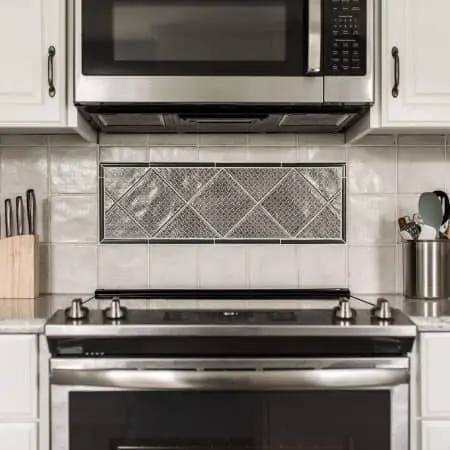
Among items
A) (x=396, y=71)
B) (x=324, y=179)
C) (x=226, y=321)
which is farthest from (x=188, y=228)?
(x=396, y=71)

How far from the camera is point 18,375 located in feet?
4.83

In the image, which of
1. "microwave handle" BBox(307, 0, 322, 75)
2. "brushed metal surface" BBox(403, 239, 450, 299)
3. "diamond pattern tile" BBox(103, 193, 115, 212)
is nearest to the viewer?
"microwave handle" BBox(307, 0, 322, 75)

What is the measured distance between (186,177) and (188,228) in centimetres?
15

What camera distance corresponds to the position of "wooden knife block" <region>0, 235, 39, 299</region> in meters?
1.84

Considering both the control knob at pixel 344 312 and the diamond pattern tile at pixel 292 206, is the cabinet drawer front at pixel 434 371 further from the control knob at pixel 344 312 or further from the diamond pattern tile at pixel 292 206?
the diamond pattern tile at pixel 292 206

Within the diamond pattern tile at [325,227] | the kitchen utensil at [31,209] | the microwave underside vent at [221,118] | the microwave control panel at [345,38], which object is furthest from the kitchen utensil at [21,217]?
the microwave control panel at [345,38]

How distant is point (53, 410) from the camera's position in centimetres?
146

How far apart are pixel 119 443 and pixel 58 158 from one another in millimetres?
904

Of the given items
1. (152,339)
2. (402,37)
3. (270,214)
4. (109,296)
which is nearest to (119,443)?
(152,339)

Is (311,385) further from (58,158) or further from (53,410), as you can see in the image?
(58,158)

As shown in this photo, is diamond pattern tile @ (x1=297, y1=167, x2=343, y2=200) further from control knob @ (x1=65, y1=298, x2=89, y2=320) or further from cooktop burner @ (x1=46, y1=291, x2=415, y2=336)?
control knob @ (x1=65, y1=298, x2=89, y2=320)

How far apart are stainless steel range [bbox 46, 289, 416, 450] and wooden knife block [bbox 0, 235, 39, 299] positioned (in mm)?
428

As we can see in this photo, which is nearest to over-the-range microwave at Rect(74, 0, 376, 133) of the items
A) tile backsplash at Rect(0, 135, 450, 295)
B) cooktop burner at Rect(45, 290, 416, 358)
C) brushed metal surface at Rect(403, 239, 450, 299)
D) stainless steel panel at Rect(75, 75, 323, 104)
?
stainless steel panel at Rect(75, 75, 323, 104)

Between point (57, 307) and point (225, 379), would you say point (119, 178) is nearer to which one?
point (57, 307)
